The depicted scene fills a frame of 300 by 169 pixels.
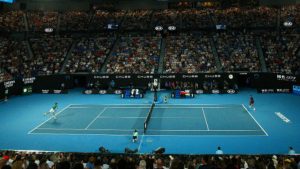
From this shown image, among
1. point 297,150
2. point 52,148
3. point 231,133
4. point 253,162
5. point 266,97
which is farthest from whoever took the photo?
point 266,97

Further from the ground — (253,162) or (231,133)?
(253,162)

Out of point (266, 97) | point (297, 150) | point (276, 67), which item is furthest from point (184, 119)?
point (276, 67)

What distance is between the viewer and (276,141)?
23031 mm

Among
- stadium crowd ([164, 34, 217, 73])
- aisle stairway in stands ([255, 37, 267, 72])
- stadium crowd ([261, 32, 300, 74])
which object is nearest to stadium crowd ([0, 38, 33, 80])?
stadium crowd ([164, 34, 217, 73])

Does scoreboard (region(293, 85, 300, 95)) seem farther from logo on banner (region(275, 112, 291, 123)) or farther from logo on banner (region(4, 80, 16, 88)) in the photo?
logo on banner (region(4, 80, 16, 88))

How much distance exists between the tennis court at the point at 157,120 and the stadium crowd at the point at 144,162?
36.1 feet

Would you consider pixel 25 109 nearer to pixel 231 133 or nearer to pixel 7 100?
pixel 7 100

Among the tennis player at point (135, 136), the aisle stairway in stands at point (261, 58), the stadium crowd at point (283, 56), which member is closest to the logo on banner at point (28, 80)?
the tennis player at point (135, 136)

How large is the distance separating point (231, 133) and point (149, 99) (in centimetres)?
1575

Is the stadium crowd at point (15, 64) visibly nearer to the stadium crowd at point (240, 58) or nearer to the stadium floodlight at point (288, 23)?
the stadium crowd at point (240, 58)

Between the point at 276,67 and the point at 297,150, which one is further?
the point at 276,67

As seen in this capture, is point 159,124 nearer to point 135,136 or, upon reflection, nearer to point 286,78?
point 135,136

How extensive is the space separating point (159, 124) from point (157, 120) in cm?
141

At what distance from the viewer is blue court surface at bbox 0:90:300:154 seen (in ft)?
75.0
